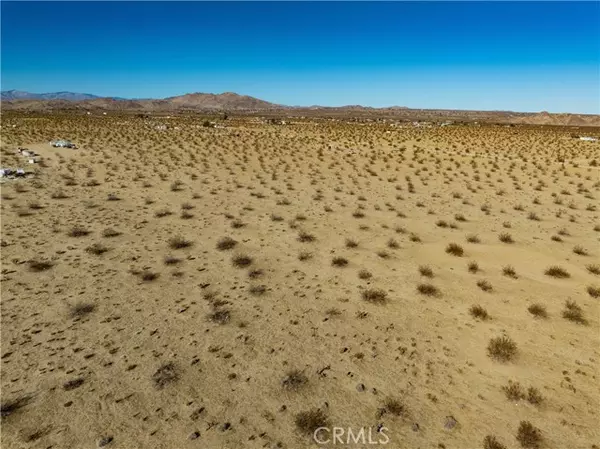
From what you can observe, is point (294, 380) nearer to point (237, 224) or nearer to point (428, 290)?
point (428, 290)

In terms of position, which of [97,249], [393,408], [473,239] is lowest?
[473,239]

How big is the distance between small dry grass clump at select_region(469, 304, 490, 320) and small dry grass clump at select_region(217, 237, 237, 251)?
645 centimetres

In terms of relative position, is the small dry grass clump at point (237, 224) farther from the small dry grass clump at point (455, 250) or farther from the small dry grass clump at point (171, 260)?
the small dry grass clump at point (455, 250)

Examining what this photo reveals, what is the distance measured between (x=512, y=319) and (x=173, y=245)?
27.9ft

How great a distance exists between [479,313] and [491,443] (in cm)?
338

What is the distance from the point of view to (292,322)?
7.50m

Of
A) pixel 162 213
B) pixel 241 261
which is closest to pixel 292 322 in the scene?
pixel 241 261

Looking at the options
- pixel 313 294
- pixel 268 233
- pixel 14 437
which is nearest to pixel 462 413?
pixel 313 294

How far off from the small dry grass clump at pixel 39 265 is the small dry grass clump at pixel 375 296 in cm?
744

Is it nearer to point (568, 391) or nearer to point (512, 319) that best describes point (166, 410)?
point (568, 391)

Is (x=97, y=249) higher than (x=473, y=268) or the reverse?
higher

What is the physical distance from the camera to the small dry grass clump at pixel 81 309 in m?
7.42

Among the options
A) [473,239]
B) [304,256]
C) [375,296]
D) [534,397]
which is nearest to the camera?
[534,397]

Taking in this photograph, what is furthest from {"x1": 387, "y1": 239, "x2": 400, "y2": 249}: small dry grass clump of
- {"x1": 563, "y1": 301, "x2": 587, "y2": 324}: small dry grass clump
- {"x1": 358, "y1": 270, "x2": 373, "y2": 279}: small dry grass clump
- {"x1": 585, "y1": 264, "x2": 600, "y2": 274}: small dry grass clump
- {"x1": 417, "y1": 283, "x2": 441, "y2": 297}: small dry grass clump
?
{"x1": 585, "y1": 264, "x2": 600, "y2": 274}: small dry grass clump
